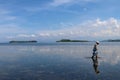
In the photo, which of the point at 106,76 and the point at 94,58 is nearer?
the point at 106,76

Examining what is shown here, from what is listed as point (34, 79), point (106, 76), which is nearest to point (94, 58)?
point (106, 76)

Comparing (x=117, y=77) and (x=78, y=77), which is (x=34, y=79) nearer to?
(x=78, y=77)

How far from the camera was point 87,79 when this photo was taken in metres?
18.9

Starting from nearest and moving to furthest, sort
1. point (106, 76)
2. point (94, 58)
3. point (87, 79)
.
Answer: point (87, 79) < point (106, 76) < point (94, 58)

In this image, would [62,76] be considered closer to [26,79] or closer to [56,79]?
[56,79]

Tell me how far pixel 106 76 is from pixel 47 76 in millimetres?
4933

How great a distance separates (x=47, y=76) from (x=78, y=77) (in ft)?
8.61

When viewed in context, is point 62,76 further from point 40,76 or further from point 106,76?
point 106,76

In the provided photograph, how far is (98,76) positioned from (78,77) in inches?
69.7

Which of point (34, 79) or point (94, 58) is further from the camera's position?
point (94, 58)

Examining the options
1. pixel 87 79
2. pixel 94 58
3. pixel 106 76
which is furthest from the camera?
pixel 94 58

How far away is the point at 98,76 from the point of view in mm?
20312

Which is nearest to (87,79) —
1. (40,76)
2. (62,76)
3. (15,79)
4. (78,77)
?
(78,77)

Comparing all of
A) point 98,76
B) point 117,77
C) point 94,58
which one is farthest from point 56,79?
point 94,58
